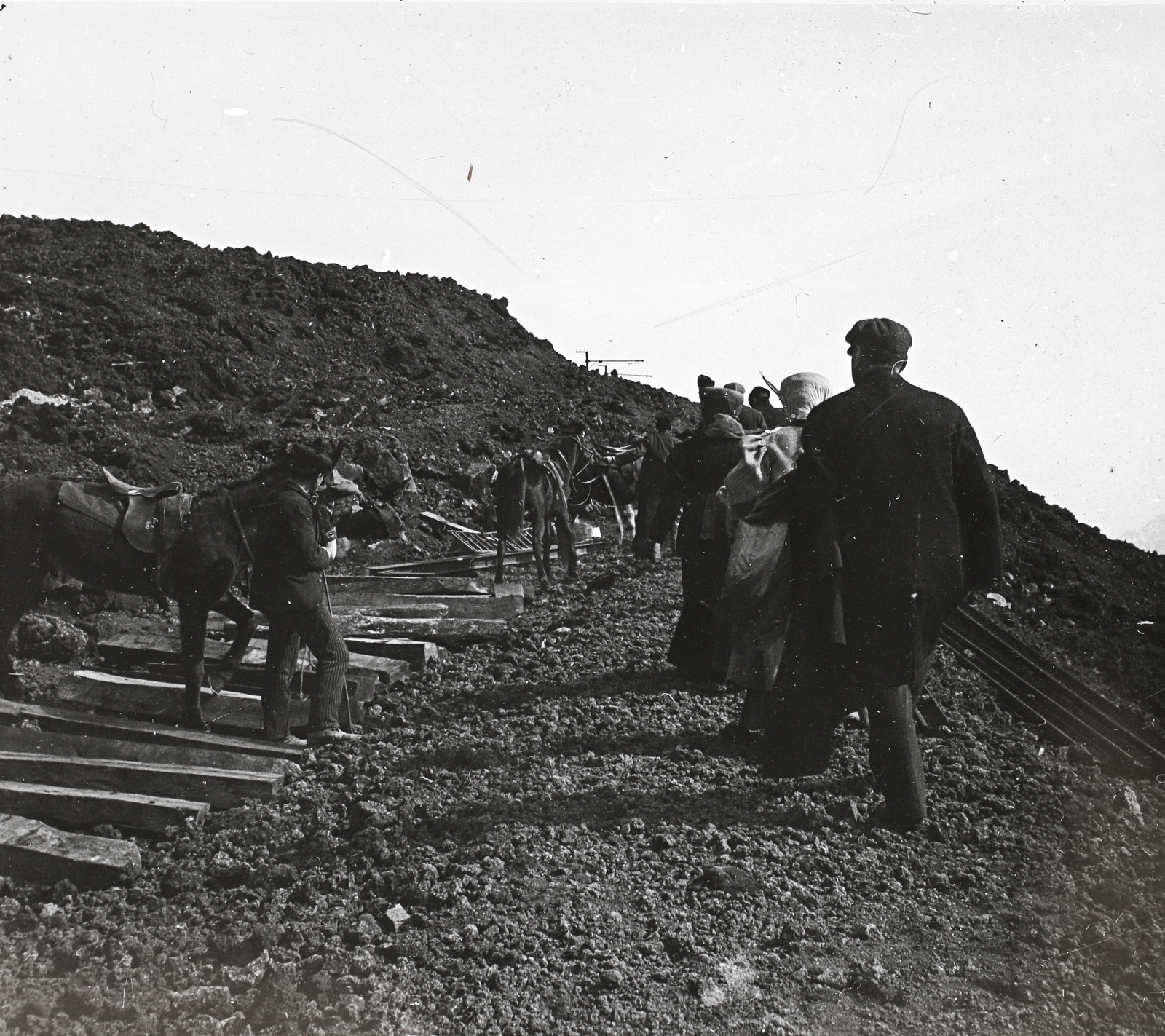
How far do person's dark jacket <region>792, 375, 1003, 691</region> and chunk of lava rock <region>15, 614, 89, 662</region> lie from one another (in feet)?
21.5

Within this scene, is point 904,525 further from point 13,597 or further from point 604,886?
point 13,597

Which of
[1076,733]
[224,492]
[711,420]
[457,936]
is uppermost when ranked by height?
[711,420]

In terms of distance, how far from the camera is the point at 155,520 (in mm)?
6984

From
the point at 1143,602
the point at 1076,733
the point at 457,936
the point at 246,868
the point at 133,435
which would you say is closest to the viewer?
the point at 457,936

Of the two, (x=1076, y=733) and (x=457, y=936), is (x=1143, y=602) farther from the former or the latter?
(x=457, y=936)

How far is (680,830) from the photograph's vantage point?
4723mm

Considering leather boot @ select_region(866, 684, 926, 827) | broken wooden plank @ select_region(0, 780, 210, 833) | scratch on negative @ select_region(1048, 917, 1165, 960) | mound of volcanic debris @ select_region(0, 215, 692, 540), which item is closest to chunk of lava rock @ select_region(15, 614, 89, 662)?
broken wooden plank @ select_region(0, 780, 210, 833)

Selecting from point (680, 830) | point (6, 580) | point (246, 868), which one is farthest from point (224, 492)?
point (680, 830)

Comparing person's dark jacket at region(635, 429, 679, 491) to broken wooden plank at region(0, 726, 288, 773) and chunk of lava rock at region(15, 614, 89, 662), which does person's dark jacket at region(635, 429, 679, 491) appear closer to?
chunk of lava rock at region(15, 614, 89, 662)

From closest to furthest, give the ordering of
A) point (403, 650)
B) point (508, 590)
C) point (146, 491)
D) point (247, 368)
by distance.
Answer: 1. point (146, 491)
2. point (403, 650)
3. point (508, 590)
4. point (247, 368)

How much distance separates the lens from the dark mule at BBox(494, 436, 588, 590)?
1216 cm

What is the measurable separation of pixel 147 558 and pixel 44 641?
2079mm

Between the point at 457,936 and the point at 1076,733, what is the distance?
4.44 m

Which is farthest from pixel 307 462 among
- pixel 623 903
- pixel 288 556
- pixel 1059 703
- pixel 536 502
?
pixel 536 502
